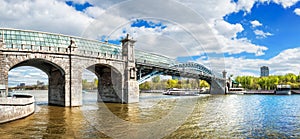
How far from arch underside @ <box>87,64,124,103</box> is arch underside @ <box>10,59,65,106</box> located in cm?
514

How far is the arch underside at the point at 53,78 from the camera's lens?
31.0 m

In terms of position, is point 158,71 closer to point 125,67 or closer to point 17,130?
point 125,67

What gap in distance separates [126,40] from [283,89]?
213 feet

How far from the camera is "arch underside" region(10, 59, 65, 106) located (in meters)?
31.0

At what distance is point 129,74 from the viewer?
37906mm

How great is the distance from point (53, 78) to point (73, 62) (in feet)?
20.0

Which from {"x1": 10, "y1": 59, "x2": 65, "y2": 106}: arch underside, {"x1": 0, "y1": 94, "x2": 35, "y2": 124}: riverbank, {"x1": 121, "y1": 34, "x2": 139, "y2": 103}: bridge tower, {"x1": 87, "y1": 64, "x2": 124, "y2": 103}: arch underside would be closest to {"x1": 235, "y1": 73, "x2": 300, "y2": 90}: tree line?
{"x1": 121, "y1": 34, "x2": 139, "y2": 103}: bridge tower

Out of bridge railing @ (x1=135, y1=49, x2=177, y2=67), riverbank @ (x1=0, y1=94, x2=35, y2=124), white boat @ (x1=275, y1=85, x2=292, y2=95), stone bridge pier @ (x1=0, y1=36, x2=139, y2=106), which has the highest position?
bridge railing @ (x1=135, y1=49, x2=177, y2=67)

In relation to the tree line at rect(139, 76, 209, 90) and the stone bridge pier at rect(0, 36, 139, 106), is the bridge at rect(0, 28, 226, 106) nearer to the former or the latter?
Answer: the stone bridge pier at rect(0, 36, 139, 106)

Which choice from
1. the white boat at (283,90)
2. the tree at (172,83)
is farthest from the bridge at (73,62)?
the tree at (172,83)

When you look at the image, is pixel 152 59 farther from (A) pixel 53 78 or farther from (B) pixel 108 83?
(A) pixel 53 78

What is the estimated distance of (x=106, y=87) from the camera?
39875mm

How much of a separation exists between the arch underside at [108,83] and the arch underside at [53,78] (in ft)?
16.9

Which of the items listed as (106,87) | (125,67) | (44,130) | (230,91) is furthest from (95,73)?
(230,91)
